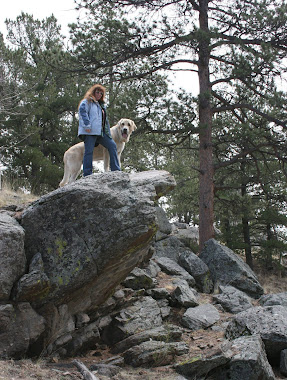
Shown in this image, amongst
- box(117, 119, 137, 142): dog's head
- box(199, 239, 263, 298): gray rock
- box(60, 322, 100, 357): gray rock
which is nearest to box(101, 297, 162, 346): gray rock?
box(60, 322, 100, 357): gray rock

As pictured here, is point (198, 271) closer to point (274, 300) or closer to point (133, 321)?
point (274, 300)

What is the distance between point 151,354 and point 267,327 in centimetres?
211

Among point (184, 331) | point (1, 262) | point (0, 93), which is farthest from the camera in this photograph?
point (0, 93)

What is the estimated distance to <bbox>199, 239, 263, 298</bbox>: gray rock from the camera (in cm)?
1011

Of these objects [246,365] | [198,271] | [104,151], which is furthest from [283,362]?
[104,151]

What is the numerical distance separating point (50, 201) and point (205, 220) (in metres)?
7.71

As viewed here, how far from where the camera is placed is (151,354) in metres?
6.02

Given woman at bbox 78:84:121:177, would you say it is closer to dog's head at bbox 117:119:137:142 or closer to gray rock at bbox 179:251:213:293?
dog's head at bbox 117:119:137:142

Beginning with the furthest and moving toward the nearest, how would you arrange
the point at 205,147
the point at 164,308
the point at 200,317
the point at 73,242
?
the point at 205,147 < the point at 164,308 < the point at 200,317 < the point at 73,242

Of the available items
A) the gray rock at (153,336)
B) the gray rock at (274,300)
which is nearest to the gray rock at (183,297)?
the gray rock at (153,336)

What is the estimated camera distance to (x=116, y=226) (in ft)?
19.4

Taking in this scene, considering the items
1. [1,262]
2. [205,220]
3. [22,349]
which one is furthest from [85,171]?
[205,220]

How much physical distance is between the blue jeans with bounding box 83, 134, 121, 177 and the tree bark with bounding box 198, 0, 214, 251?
556 centimetres

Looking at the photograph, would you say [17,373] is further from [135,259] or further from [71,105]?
[71,105]
